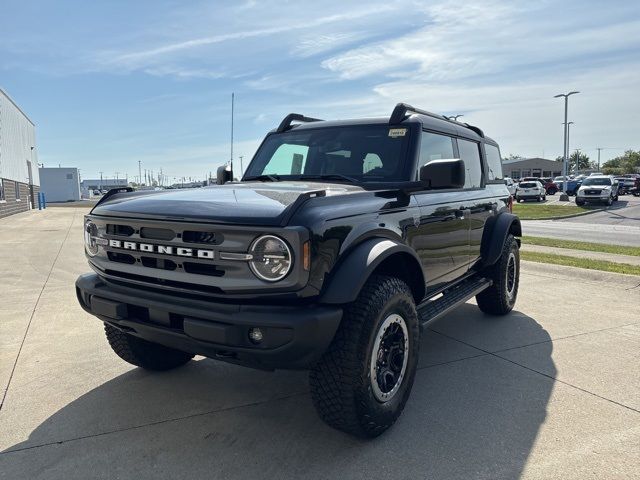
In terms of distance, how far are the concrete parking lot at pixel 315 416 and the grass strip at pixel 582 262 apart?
2682mm

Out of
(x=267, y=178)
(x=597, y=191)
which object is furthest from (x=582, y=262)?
(x=597, y=191)

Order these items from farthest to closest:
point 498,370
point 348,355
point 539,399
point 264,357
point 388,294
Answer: point 498,370 < point 539,399 < point 388,294 < point 348,355 < point 264,357

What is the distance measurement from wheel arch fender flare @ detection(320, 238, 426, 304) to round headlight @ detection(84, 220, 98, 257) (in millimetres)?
1642

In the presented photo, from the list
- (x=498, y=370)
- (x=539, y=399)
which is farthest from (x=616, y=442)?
(x=498, y=370)

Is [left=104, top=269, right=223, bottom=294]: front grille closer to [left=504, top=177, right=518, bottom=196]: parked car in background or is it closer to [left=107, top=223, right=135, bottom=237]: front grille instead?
[left=107, top=223, right=135, bottom=237]: front grille

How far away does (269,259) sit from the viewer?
242 cm

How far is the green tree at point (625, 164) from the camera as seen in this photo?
9728cm

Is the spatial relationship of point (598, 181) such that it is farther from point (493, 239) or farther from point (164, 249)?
point (164, 249)

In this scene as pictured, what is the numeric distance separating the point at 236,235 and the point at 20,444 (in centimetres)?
180

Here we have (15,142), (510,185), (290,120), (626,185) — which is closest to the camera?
(290,120)

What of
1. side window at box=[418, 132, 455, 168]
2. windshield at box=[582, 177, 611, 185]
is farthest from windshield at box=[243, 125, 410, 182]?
windshield at box=[582, 177, 611, 185]

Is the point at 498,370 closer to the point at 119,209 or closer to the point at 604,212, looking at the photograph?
the point at 119,209

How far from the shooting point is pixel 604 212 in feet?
84.5

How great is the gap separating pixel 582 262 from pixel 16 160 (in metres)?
33.4
